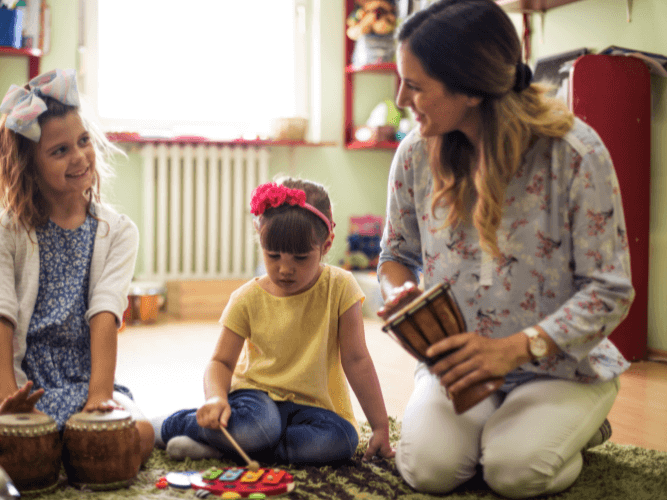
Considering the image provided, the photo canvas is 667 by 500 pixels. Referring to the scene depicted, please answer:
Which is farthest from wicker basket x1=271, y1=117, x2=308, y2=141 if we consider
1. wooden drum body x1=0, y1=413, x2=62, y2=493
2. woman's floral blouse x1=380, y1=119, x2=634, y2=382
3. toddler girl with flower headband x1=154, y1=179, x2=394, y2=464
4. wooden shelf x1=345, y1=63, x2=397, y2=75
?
wooden drum body x1=0, y1=413, x2=62, y2=493

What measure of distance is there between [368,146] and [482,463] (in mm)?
2896

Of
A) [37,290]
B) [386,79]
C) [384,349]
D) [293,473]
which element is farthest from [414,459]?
[386,79]

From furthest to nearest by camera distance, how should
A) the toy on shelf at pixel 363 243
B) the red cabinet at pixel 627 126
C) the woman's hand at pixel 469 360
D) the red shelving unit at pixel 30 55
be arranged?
the toy on shelf at pixel 363 243, the red shelving unit at pixel 30 55, the red cabinet at pixel 627 126, the woman's hand at pixel 469 360

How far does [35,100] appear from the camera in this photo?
56.7 inches

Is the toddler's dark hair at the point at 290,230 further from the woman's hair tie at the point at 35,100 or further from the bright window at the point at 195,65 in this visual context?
the bright window at the point at 195,65

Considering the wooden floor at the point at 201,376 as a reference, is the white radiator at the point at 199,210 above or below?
above

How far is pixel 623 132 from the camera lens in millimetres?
2514

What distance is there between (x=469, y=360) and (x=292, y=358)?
0.52m

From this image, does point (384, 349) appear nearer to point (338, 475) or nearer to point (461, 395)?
point (338, 475)

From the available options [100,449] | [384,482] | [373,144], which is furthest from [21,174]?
[373,144]

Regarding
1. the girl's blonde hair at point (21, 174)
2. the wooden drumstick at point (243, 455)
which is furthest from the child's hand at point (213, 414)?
the girl's blonde hair at point (21, 174)

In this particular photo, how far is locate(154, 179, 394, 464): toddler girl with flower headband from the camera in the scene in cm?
142

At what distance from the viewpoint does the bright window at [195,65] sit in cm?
393

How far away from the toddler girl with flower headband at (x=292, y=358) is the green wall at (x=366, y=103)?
5.20 feet
